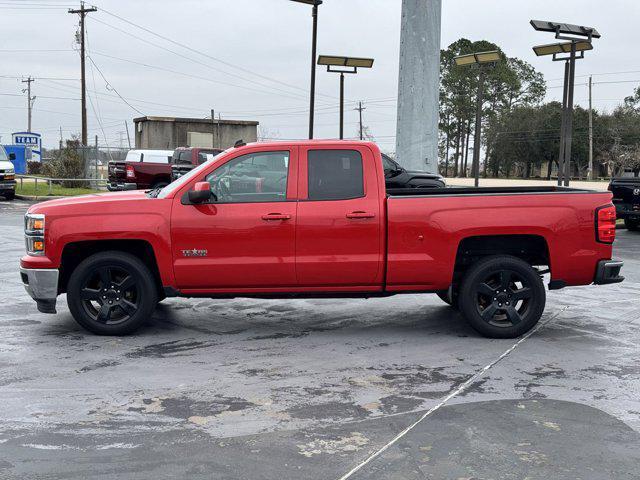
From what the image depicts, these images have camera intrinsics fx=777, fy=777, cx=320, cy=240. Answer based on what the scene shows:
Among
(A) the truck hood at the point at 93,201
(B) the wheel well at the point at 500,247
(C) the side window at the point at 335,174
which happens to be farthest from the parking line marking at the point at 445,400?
(A) the truck hood at the point at 93,201

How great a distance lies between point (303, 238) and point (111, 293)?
192 cm

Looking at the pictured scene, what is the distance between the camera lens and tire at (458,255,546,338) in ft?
24.4

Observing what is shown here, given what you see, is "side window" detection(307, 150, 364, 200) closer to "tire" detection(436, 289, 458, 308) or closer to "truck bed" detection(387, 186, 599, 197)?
"truck bed" detection(387, 186, 599, 197)

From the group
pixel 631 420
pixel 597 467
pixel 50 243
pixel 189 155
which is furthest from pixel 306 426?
pixel 189 155

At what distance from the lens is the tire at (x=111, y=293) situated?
24.1ft

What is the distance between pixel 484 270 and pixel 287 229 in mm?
1926

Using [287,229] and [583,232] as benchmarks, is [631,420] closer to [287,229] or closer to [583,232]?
[583,232]

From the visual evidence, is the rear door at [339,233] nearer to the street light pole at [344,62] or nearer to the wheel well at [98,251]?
the wheel well at [98,251]

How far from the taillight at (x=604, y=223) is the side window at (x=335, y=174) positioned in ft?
7.47

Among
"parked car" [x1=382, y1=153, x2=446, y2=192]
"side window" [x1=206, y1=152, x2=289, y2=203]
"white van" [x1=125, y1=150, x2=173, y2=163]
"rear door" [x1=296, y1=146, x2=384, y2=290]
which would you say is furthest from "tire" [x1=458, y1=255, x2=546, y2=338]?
"white van" [x1=125, y1=150, x2=173, y2=163]

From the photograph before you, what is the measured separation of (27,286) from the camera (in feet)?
24.5

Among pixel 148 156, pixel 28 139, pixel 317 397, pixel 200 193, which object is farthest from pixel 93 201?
pixel 28 139

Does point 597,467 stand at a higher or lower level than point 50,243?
lower

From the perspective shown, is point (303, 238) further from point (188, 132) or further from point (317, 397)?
point (188, 132)
